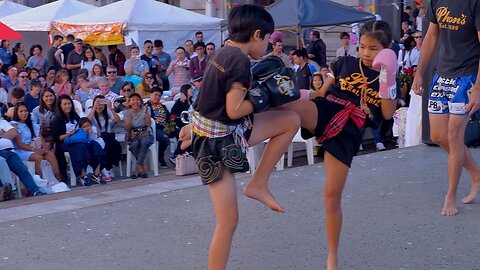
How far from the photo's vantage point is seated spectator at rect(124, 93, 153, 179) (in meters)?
11.7

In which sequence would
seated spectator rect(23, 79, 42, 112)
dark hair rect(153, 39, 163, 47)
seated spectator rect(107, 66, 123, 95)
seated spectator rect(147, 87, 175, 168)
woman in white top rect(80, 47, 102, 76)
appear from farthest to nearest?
dark hair rect(153, 39, 163, 47)
woman in white top rect(80, 47, 102, 76)
seated spectator rect(107, 66, 123, 95)
seated spectator rect(147, 87, 175, 168)
seated spectator rect(23, 79, 42, 112)

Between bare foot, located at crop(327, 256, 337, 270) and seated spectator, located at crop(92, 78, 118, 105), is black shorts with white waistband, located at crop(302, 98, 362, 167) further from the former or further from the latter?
seated spectator, located at crop(92, 78, 118, 105)

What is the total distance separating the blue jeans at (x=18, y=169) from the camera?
990cm

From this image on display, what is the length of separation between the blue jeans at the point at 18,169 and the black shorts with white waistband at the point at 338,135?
6063 mm

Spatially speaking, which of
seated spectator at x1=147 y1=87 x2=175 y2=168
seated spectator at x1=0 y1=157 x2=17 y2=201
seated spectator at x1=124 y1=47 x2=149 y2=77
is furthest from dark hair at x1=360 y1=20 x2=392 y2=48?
seated spectator at x1=124 y1=47 x2=149 y2=77

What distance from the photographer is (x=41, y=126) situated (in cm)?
1111

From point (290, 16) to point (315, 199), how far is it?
1058 centimetres

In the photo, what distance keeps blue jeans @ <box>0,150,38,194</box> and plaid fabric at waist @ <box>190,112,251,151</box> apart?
243 inches

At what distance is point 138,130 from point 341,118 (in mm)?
7570

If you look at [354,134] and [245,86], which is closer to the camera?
[245,86]

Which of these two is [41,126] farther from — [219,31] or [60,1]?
[60,1]

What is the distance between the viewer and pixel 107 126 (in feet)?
39.7

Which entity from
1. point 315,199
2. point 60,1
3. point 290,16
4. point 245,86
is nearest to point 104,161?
point 315,199

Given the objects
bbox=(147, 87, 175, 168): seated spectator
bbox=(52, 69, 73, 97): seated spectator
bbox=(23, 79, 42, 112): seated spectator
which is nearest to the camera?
bbox=(23, 79, 42, 112): seated spectator
